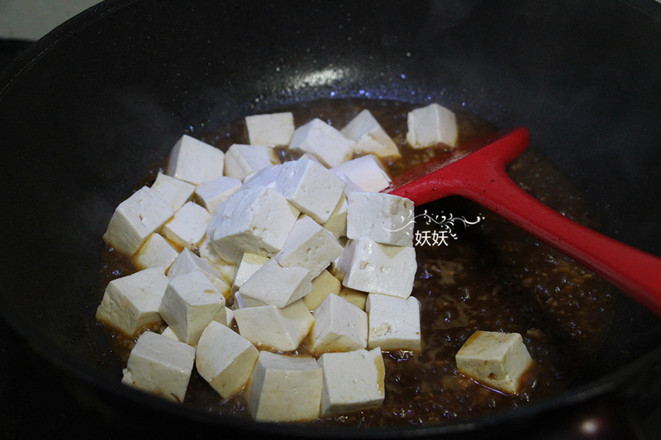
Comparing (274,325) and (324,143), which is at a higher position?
(324,143)

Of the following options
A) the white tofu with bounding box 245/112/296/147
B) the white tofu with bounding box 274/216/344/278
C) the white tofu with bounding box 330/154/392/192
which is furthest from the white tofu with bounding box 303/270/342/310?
the white tofu with bounding box 245/112/296/147

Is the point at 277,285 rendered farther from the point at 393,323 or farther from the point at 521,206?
the point at 521,206

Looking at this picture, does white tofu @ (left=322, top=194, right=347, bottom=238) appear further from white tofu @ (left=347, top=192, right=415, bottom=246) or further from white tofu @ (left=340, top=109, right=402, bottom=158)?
white tofu @ (left=340, top=109, right=402, bottom=158)

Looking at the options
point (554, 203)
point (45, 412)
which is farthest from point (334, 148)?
point (45, 412)

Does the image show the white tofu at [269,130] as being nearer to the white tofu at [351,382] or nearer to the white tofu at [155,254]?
the white tofu at [155,254]

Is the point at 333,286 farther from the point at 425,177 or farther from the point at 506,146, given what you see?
the point at 506,146

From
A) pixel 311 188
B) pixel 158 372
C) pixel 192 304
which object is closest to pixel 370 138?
pixel 311 188

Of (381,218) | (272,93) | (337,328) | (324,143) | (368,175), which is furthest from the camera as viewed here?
(272,93)
